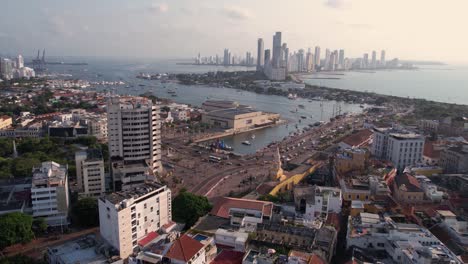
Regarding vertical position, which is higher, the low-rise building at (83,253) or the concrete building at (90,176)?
the concrete building at (90,176)

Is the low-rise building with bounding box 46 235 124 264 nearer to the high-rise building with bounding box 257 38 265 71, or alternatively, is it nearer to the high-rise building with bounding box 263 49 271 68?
the high-rise building with bounding box 263 49 271 68

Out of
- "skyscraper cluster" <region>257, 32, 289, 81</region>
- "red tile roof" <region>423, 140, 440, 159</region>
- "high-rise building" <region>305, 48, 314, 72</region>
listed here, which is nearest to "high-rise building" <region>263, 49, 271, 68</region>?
"skyscraper cluster" <region>257, 32, 289, 81</region>

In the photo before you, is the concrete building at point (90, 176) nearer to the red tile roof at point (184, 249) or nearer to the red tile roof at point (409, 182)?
the red tile roof at point (184, 249)

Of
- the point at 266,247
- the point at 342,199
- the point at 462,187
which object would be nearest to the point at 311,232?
the point at 266,247

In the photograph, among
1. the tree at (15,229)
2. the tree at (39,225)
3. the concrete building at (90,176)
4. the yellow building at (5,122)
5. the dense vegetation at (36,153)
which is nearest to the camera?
the tree at (15,229)

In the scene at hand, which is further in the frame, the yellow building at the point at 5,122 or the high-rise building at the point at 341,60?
the high-rise building at the point at 341,60

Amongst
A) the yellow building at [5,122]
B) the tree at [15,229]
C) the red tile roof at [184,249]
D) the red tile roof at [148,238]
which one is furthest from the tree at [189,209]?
the yellow building at [5,122]

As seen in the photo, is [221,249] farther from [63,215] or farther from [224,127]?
[224,127]
